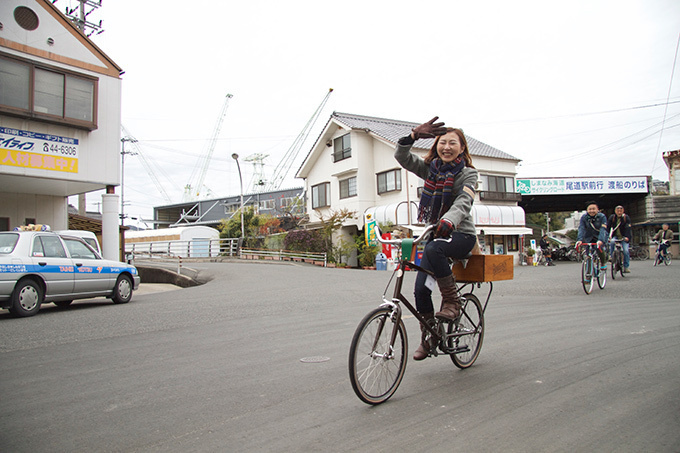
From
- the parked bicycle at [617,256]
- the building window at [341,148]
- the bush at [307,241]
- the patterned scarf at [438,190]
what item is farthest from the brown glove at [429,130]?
the building window at [341,148]

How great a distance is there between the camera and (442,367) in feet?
13.7

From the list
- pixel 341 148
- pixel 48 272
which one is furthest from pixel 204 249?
pixel 48 272

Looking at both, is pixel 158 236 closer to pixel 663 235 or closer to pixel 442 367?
pixel 663 235

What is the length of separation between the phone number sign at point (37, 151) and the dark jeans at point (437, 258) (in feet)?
43.8

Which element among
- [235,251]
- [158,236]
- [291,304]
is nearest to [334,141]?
[235,251]

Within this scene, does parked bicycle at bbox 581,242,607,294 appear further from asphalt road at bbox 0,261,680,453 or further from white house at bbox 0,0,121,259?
white house at bbox 0,0,121,259

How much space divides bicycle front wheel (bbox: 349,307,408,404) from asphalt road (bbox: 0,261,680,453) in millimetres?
119

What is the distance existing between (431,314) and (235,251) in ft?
112

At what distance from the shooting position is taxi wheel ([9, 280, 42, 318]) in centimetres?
812

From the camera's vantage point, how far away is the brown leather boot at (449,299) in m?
3.66

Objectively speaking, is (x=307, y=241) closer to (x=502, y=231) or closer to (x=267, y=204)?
(x=502, y=231)

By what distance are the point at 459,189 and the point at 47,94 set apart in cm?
1400

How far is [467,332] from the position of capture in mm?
4039

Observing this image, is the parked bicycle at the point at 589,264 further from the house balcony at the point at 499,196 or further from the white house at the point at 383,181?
the house balcony at the point at 499,196
